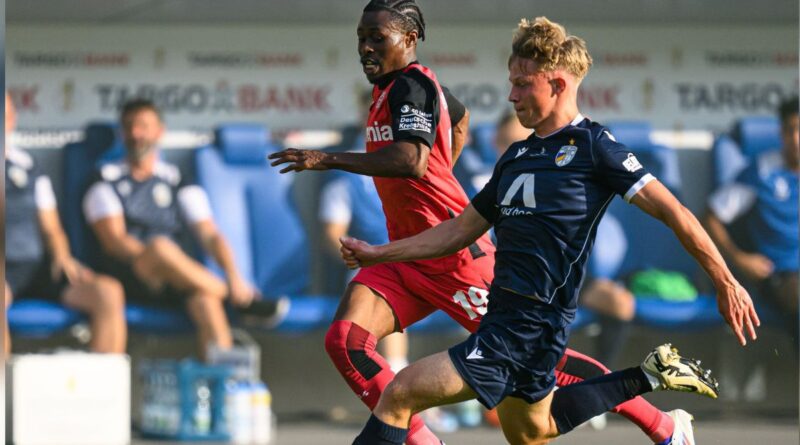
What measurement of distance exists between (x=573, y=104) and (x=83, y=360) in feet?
18.9

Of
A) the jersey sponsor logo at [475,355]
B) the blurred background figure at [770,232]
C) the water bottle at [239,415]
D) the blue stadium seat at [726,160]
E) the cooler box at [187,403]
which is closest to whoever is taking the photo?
the jersey sponsor logo at [475,355]

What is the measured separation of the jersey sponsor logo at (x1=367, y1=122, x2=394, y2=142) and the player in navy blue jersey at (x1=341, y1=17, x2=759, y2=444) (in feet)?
2.46

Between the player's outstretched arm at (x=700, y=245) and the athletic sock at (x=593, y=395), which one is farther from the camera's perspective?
the athletic sock at (x=593, y=395)

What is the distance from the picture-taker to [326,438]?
415 inches

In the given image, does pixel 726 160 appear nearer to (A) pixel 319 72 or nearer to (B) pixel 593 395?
(A) pixel 319 72

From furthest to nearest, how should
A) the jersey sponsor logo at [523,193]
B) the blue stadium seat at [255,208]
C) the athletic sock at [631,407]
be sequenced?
the blue stadium seat at [255,208]
the athletic sock at [631,407]
the jersey sponsor logo at [523,193]

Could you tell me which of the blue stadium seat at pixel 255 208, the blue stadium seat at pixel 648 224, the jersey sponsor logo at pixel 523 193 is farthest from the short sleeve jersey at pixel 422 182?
the blue stadium seat at pixel 648 224

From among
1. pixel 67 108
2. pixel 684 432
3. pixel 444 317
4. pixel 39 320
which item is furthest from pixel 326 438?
pixel 684 432

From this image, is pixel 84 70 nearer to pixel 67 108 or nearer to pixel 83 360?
pixel 67 108

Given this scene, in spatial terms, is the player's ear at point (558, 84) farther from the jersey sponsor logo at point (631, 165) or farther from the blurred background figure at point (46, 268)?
the blurred background figure at point (46, 268)

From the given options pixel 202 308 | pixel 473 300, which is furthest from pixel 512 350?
pixel 202 308

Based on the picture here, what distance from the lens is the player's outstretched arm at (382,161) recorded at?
5.74 m

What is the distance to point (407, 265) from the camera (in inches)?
258

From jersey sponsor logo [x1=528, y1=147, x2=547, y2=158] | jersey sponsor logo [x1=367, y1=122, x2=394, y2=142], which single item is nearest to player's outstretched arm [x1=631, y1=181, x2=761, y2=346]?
jersey sponsor logo [x1=528, y1=147, x2=547, y2=158]
